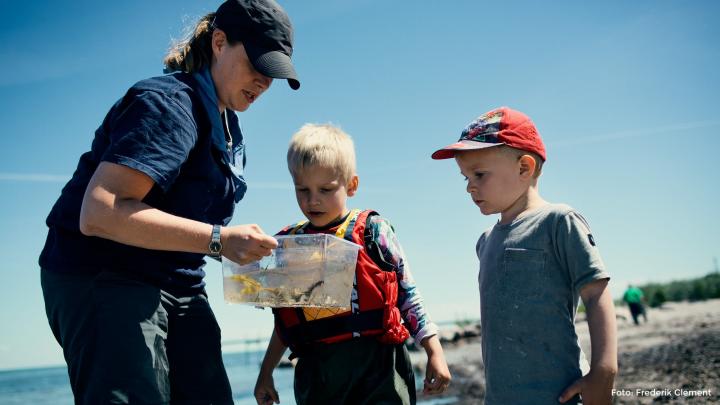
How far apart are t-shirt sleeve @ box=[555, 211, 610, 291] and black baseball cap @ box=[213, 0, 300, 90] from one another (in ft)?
4.53

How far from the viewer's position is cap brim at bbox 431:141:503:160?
271 centimetres

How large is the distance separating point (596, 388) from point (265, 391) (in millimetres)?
1676

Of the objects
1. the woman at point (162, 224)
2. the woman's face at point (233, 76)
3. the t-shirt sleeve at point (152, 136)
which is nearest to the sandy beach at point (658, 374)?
the woman at point (162, 224)

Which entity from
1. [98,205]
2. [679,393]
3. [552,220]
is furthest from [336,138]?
[679,393]

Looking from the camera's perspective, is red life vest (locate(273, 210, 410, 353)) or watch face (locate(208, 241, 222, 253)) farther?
red life vest (locate(273, 210, 410, 353))

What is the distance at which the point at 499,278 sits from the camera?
261 centimetres

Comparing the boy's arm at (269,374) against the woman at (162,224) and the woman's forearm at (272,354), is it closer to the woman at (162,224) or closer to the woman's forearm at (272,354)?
the woman's forearm at (272,354)

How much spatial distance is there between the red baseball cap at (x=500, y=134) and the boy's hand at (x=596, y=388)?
1.11 metres

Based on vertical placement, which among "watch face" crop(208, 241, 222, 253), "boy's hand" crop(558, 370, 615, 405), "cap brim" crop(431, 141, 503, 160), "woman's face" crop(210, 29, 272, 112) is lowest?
"boy's hand" crop(558, 370, 615, 405)

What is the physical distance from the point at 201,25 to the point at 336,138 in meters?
0.88

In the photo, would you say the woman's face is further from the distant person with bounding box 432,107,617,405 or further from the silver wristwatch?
the distant person with bounding box 432,107,617,405

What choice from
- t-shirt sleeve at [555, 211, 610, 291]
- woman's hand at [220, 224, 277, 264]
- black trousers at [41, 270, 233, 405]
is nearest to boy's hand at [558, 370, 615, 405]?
t-shirt sleeve at [555, 211, 610, 291]

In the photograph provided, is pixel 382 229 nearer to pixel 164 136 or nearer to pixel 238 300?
pixel 238 300

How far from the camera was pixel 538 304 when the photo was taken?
247cm
